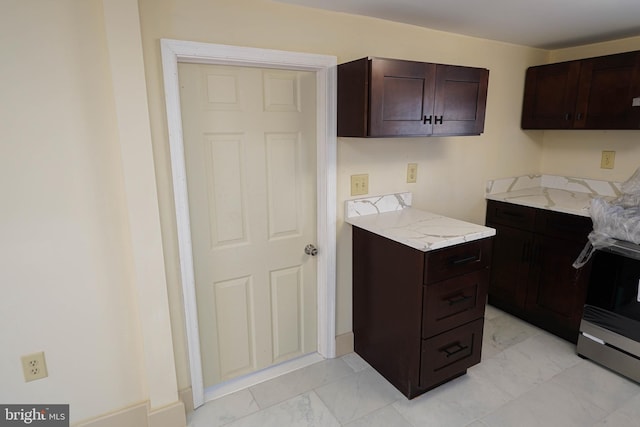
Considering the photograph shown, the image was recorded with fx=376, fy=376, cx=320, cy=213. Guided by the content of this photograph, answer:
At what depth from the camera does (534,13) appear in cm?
204

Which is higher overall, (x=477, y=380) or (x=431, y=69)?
(x=431, y=69)

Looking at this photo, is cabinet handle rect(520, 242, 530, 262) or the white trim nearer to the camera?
the white trim

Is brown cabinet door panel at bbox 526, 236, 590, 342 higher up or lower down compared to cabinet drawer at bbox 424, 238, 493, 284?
lower down

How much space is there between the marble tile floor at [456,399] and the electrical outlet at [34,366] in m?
0.72

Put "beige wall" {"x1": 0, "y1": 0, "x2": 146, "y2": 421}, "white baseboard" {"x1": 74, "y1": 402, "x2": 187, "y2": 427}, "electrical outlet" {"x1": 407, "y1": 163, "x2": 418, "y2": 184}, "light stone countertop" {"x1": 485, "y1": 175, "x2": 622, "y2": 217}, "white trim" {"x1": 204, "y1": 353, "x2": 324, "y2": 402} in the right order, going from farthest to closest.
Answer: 1. "light stone countertop" {"x1": 485, "y1": 175, "x2": 622, "y2": 217}
2. "electrical outlet" {"x1": 407, "y1": 163, "x2": 418, "y2": 184}
3. "white trim" {"x1": 204, "y1": 353, "x2": 324, "y2": 402}
4. "white baseboard" {"x1": 74, "y1": 402, "x2": 187, "y2": 427}
5. "beige wall" {"x1": 0, "y1": 0, "x2": 146, "y2": 421}

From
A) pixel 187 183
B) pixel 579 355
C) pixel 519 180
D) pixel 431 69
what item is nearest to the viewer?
pixel 187 183

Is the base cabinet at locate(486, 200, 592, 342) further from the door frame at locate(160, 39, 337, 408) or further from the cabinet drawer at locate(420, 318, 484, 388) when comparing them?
the door frame at locate(160, 39, 337, 408)

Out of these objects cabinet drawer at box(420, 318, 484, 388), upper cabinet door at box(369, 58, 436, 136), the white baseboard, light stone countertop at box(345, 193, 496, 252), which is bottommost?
the white baseboard

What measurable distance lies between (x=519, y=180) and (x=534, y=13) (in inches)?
56.1

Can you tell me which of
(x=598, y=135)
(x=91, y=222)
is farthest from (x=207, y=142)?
(x=598, y=135)

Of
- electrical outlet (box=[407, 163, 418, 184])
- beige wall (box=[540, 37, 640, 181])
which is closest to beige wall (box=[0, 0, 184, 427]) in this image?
electrical outlet (box=[407, 163, 418, 184])

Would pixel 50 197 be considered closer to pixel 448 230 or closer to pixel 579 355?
pixel 448 230

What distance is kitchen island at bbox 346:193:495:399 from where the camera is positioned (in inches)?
74.5

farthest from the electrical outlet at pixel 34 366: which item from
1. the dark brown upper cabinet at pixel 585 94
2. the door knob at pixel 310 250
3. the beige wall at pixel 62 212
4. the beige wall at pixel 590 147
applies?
the beige wall at pixel 590 147
